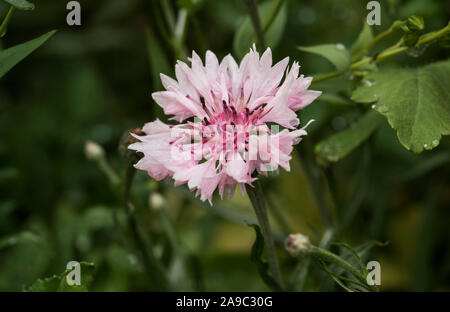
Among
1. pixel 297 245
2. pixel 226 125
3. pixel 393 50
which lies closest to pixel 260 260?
pixel 297 245

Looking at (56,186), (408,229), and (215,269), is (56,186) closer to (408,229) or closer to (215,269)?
(215,269)

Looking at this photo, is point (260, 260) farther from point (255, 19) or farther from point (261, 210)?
point (255, 19)

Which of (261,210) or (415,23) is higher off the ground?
(415,23)

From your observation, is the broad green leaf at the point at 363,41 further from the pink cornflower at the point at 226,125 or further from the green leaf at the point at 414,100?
the pink cornflower at the point at 226,125

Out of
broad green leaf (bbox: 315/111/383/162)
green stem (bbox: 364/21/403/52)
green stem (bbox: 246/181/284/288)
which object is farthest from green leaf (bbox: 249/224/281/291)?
green stem (bbox: 364/21/403/52)

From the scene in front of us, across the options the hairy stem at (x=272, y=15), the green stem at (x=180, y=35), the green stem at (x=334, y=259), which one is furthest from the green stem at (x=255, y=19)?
the green stem at (x=334, y=259)

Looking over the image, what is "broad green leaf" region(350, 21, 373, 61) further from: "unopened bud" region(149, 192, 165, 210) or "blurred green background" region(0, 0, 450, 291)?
"unopened bud" region(149, 192, 165, 210)
